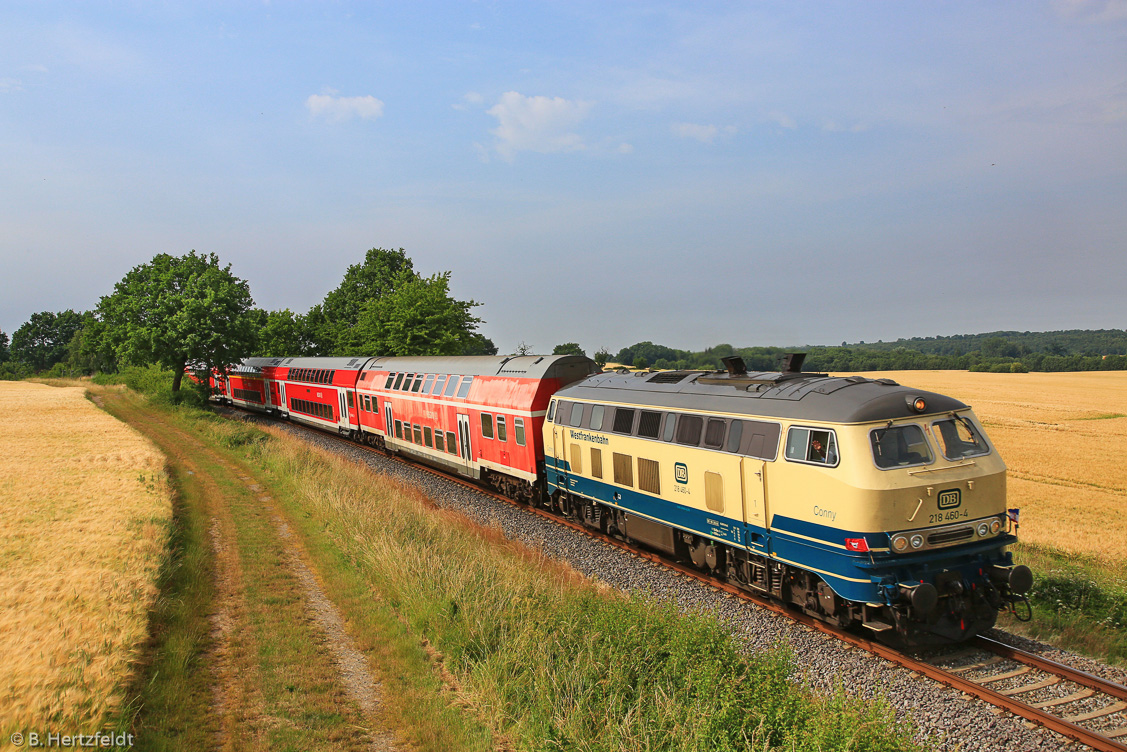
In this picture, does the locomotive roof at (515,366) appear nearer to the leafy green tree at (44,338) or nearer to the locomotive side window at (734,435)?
the locomotive side window at (734,435)

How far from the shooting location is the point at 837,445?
885 centimetres

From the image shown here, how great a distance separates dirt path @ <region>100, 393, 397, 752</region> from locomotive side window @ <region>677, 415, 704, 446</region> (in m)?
6.68

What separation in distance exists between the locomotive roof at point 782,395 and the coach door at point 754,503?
2.88 ft

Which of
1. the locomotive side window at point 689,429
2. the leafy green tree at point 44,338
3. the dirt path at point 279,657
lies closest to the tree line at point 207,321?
the dirt path at point 279,657

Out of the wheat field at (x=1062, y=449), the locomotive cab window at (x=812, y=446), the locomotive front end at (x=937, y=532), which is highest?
the locomotive cab window at (x=812, y=446)

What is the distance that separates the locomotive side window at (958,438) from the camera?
29.5 feet

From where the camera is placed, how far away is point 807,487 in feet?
30.2

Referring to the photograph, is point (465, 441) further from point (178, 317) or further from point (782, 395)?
point (178, 317)

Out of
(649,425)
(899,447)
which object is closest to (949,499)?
(899,447)

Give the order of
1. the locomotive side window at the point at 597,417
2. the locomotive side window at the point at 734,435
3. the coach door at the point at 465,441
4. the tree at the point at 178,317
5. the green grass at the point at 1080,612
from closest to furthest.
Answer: the green grass at the point at 1080,612, the locomotive side window at the point at 734,435, the locomotive side window at the point at 597,417, the coach door at the point at 465,441, the tree at the point at 178,317

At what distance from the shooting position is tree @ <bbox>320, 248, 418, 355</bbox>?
58406 millimetres

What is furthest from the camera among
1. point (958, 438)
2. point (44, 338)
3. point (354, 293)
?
point (44, 338)

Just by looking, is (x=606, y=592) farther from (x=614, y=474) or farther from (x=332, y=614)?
(x=332, y=614)

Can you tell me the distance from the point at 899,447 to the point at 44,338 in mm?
169457
